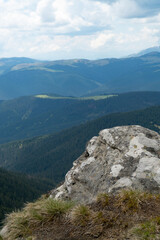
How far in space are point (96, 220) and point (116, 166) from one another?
17.8 feet

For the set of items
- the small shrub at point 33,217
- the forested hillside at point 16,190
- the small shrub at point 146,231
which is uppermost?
the small shrub at point 146,231

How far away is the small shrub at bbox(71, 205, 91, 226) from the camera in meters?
11.5

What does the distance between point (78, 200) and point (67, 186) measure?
2059mm

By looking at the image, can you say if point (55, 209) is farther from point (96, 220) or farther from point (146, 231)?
point (146, 231)

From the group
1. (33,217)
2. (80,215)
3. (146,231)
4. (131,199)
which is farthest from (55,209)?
(146,231)

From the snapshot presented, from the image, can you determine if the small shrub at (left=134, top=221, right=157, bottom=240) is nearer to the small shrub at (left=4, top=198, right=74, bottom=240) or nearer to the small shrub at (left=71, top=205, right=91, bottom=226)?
the small shrub at (left=71, top=205, right=91, bottom=226)

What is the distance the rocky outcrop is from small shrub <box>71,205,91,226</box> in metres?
3.01

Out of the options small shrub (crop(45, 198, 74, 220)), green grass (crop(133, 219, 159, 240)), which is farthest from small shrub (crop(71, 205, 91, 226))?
green grass (crop(133, 219, 159, 240))

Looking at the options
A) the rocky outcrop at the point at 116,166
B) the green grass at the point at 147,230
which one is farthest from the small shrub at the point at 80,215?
the rocky outcrop at the point at 116,166

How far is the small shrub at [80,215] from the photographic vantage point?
11.5 m

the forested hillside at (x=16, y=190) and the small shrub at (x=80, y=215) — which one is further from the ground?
the small shrub at (x=80, y=215)

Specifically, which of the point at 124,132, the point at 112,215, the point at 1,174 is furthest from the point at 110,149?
the point at 1,174

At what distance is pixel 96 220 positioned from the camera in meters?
11.4

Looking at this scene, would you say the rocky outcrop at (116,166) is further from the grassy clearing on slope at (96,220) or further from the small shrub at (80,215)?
the small shrub at (80,215)
